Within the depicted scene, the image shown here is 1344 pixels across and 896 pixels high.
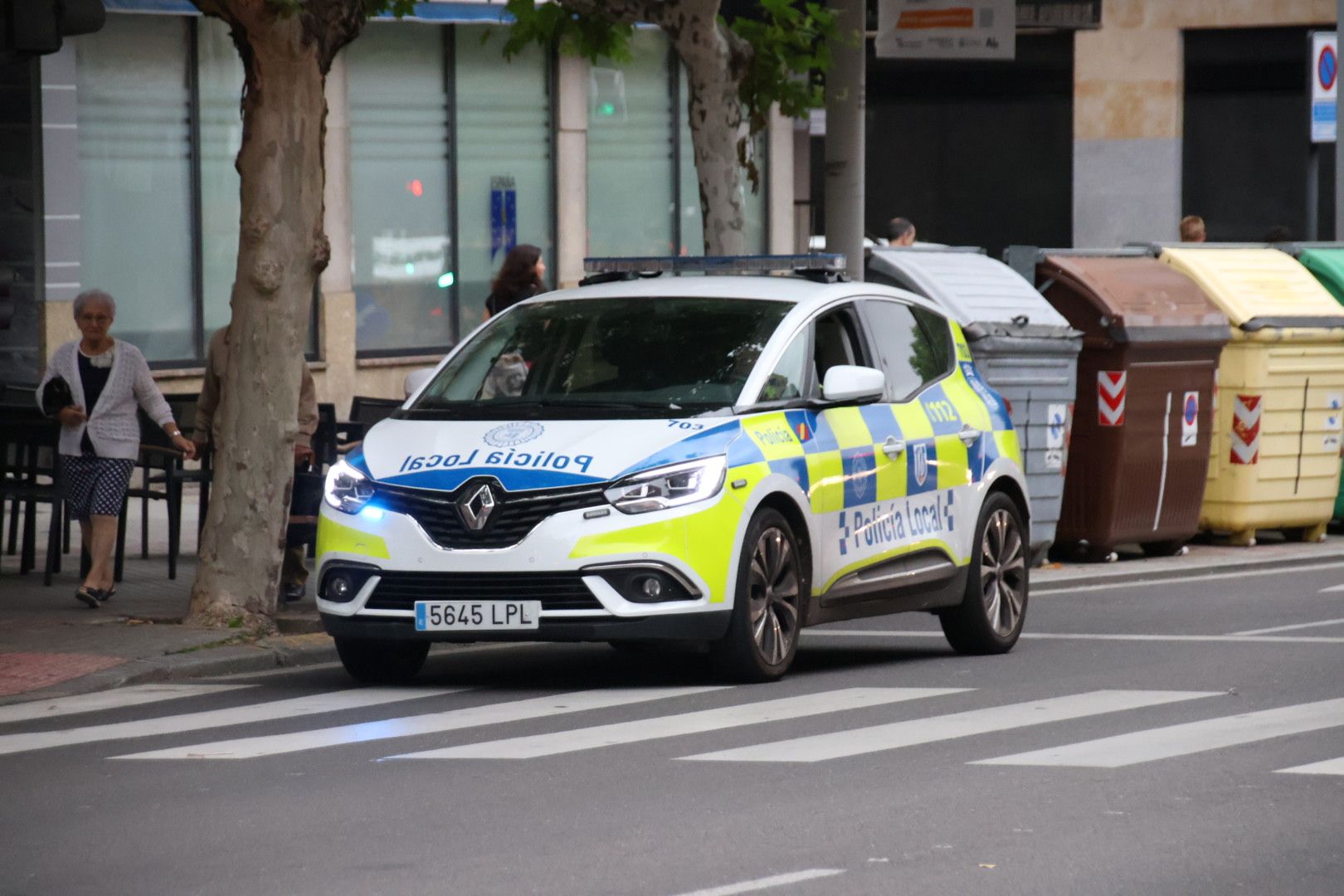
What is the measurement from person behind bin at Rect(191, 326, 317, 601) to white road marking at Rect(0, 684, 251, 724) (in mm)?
2730

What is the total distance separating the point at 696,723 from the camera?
9.28m

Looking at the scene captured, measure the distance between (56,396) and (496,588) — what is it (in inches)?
175

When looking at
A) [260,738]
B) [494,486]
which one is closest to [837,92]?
[494,486]

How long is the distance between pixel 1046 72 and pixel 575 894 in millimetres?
28596

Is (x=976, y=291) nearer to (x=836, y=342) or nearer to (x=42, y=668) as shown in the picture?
(x=836, y=342)

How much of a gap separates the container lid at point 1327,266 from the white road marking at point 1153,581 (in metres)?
2.58

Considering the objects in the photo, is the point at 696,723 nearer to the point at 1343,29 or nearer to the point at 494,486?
the point at 494,486

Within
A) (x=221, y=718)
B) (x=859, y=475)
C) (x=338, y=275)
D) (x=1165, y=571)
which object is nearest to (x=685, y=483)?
(x=859, y=475)

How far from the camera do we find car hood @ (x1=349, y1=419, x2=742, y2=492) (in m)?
9.89

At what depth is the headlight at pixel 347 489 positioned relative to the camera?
33.6 feet

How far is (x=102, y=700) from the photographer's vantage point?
10.5 m

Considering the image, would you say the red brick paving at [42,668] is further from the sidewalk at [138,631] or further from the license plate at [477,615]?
the license plate at [477,615]

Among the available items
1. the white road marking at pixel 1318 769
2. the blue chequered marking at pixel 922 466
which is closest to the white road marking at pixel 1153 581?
the blue chequered marking at pixel 922 466

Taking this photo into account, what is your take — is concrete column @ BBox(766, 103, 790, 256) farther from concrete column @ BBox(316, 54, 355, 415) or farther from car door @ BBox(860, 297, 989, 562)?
car door @ BBox(860, 297, 989, 562)
